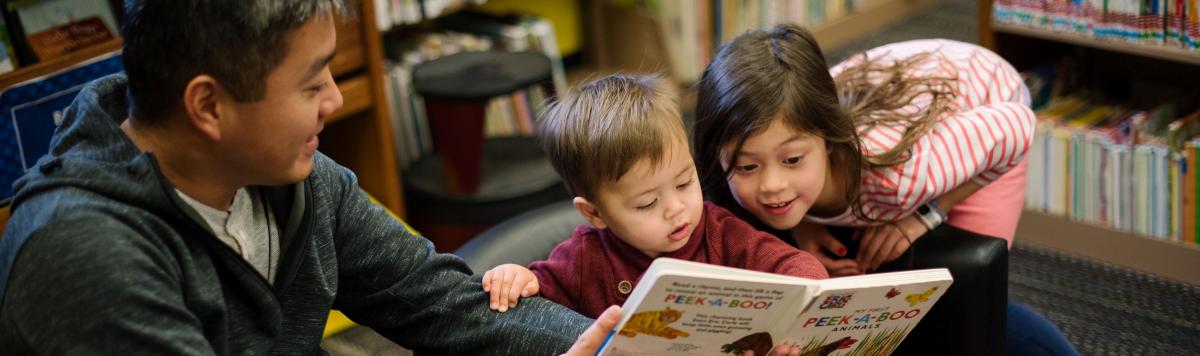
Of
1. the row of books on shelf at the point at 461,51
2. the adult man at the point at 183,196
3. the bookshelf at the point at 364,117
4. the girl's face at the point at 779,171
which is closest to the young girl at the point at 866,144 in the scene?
the girl's face at the point at 779,171

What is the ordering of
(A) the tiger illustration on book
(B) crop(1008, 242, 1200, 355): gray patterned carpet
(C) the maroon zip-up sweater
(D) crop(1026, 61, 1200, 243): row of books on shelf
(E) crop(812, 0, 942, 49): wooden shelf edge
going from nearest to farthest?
(A) the tiger illustration on book, (C) the maroon zip-up sweater, (B) crop(1008, 242, 1200, 355): gray patterned carpet, (D) crop(1026, 61, 1200, 243): row of books on shelf, (E) crop(812, 0, 942, 49): wooden shelf edge

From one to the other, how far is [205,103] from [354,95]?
132 cm

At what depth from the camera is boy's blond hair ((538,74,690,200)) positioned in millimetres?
1221

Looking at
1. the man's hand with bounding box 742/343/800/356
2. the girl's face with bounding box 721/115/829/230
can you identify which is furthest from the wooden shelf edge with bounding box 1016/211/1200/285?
the man's hand with bounding box 742/343/800/356

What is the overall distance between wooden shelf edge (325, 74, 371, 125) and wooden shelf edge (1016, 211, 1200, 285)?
1489 mm

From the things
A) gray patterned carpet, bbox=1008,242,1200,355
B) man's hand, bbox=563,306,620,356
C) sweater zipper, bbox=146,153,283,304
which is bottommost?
gray patterned carpet, bbox=1008,242,1200,355

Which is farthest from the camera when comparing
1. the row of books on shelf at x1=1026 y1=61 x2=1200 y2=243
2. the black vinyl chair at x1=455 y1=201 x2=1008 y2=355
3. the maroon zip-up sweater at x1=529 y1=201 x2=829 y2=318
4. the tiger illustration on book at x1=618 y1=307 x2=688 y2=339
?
the row of books on shelf at x1=1026 y1=61 x2=1200 y2=243

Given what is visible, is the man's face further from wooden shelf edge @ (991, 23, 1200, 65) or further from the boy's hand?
wooden shelf edge @ (991, 23, 1200, 65)

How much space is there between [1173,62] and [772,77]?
1.45 meters

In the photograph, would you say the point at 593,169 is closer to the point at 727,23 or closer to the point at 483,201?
the point at 483,201

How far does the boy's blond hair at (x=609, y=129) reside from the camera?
122cm

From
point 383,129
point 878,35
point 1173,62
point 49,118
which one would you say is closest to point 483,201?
point 383,129

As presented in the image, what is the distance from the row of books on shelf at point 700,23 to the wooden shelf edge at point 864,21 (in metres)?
0.20

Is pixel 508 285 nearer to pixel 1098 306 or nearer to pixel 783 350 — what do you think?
pixel 783 350
